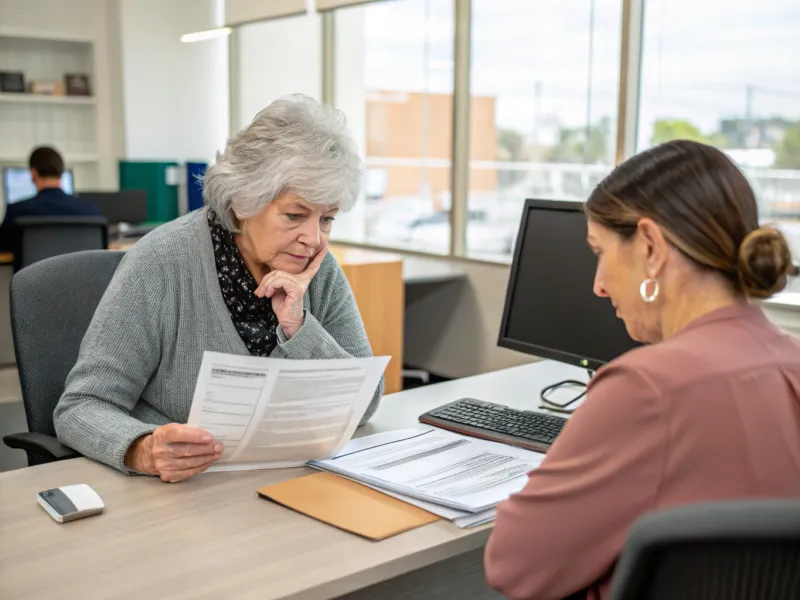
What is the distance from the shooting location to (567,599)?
3.39ft

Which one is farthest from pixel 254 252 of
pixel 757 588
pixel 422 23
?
pixel 422 23

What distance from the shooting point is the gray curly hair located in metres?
1.66

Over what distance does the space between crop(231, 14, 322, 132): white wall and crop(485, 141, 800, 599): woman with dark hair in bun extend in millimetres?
4467

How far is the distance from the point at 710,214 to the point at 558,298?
3.03ft

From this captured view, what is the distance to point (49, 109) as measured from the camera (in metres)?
6.09

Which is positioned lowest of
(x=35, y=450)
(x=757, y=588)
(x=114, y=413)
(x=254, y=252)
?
(x=35, y=450)

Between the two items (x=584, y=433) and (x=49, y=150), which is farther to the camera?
(x=49, y=150)

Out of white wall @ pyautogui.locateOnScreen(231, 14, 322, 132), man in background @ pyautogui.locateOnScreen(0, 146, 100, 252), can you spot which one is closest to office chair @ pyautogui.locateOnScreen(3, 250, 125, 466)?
man in background @ pyautogui.locateOnScreen(0, 146, 100, 252)

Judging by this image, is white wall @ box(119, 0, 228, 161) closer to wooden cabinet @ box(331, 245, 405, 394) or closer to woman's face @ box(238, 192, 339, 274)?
wooden cabinet @ box(331, 245, 405, 394)

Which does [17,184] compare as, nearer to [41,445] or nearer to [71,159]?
[71,159]

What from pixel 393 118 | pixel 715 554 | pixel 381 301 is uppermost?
pixel 393 118

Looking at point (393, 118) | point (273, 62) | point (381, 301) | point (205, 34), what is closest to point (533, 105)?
point (393, 118)

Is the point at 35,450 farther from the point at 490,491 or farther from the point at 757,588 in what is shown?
the point at 757,588

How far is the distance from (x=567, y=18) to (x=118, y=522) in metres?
3.90
